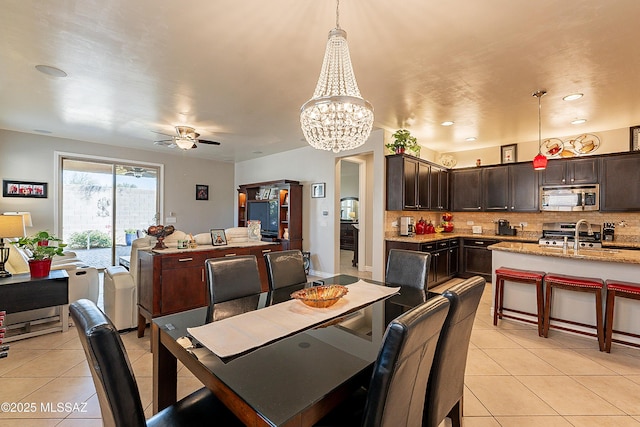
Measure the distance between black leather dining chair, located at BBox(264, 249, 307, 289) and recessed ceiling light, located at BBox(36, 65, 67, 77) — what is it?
2.74 m

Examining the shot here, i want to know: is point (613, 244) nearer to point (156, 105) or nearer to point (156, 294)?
point (156, 294)

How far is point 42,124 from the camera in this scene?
4703 mm

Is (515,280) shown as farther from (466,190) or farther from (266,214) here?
(266,214)

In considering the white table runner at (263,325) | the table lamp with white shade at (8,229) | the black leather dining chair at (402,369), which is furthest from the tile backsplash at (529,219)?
the table lamp with white shade at (8,229)

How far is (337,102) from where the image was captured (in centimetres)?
178

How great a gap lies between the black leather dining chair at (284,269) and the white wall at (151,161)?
5.24 metres

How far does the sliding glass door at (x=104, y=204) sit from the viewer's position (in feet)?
18.9

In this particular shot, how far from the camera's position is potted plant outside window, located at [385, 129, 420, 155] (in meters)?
4.80

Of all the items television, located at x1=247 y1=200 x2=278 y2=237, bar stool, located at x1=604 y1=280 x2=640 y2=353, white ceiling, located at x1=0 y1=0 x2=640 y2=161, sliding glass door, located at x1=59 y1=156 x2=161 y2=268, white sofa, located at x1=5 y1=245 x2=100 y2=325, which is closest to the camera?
white ceiling, located at x1=0 y1=0 x2=640 y2=161

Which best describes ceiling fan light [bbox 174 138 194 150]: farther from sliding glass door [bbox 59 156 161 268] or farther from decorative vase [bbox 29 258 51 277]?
decorative vase [bbox 29 258 51 277]

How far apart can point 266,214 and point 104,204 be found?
10.9 ft

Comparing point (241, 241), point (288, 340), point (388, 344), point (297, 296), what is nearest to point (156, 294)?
point (241, 241)

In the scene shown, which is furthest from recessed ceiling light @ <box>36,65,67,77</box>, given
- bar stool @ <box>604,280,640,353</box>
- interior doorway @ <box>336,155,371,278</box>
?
bar stool @ <box>604,280,640,353</box>

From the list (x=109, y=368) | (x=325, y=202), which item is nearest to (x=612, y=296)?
(x=109, y=368)
